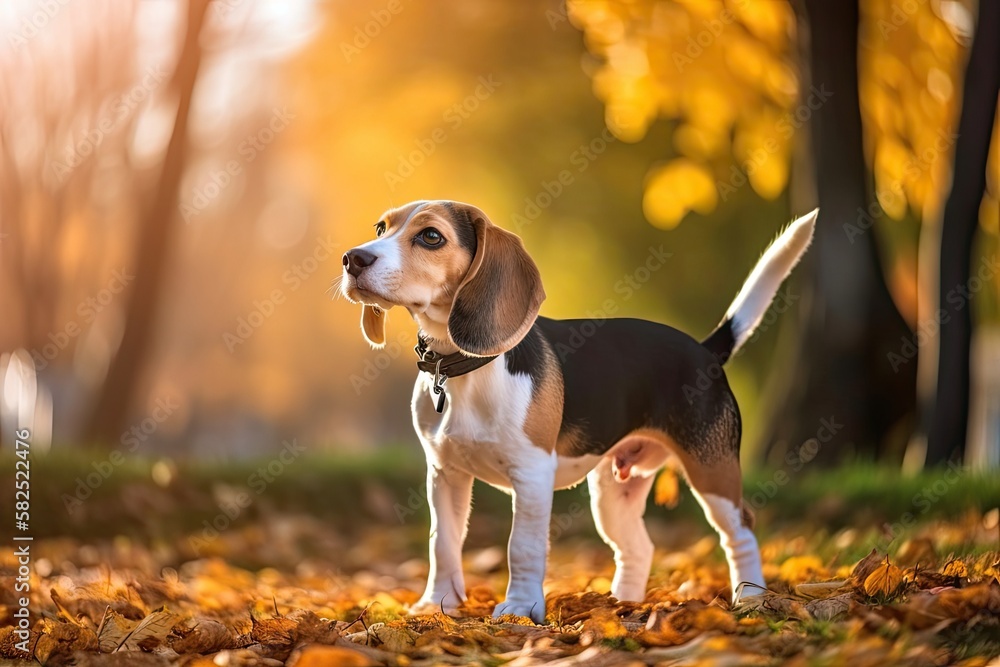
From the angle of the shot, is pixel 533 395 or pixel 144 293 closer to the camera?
pixel 533 395

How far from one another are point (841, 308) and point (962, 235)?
1.05m

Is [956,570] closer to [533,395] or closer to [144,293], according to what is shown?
[533,395]

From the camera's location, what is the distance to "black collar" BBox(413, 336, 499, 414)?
12.2 feet

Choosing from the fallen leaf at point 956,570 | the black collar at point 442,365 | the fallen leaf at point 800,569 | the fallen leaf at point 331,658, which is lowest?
the fallen leaf at point 800,569

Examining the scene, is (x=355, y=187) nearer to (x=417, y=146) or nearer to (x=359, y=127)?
(x=359, y=127)

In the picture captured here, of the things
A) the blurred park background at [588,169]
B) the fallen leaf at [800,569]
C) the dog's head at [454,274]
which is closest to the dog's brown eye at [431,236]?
the dog's head at [454,274]

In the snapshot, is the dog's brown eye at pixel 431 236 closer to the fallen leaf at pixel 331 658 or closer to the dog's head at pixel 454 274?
the dog's head at pixel 454 274

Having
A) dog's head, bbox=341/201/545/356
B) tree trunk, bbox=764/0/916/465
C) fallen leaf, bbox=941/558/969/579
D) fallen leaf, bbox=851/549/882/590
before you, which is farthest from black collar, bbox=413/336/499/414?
tree trunk, bbox=764/0/916/465

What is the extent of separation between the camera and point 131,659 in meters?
3.11

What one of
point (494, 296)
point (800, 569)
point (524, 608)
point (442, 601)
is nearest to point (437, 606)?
point (442, 601)

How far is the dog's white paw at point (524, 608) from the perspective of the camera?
12.0 feet

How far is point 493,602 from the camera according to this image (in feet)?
13.9

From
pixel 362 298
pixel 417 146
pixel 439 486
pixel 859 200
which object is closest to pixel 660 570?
pixel 439 486

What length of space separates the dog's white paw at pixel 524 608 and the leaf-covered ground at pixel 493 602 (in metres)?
0.07
